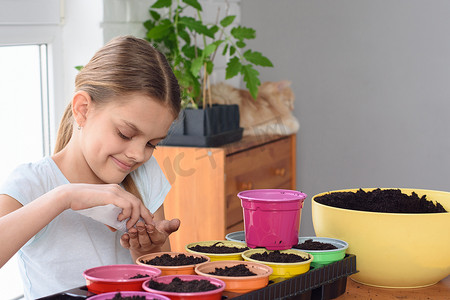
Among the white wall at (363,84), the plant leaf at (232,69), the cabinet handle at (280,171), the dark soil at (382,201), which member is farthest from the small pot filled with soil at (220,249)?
the white wall at (363,84)

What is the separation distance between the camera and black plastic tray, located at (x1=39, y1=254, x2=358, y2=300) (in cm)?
79

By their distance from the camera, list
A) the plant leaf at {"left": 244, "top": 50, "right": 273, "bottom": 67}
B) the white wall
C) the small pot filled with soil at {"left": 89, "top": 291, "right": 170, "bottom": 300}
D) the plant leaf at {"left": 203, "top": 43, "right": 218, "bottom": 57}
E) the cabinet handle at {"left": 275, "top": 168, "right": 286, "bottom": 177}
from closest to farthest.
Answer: the small pot filled with soil at {"left": 89, "top": 291, "right": 170, "bottom": 300} < the plant leaf at {"left": 203, "top": 43, "right": 218, "bottom": 57} < the plant leaf at {"left": 244, "top": 50, "right": 273, "bottom": 67} < the cabinet handle at {"left": 275, "top": 168, "right": 286, "bottom": 177} < the white wall

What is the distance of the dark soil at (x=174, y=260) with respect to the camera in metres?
0.89

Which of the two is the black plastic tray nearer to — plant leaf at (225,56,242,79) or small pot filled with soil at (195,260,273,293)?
small pot filled with soil at (195,260,273,293)

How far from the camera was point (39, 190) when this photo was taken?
117 cm

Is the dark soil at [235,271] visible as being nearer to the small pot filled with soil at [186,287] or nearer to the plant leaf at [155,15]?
the small pot filled with soil at [186,287]

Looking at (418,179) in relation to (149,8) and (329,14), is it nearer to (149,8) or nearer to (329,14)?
(329,14)

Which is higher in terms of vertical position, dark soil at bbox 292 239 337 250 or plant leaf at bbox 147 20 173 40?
plant leaf at bbox 147 20 173 40

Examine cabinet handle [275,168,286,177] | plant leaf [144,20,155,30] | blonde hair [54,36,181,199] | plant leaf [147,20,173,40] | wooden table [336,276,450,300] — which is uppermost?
plant leaf [144,20,155,30]

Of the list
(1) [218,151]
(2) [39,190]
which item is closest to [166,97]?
(2) [39,190]

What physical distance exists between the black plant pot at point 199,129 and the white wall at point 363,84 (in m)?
1.00

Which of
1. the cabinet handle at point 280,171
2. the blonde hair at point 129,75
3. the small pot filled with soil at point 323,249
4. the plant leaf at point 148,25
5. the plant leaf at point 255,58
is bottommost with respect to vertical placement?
the cabinet handle at point 280,171

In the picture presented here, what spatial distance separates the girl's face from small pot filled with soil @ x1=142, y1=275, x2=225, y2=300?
377 mm

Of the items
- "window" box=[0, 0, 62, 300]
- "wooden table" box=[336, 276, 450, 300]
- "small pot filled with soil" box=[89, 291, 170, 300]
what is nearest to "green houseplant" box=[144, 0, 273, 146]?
"window" box=[0, 0, 62, 300]
